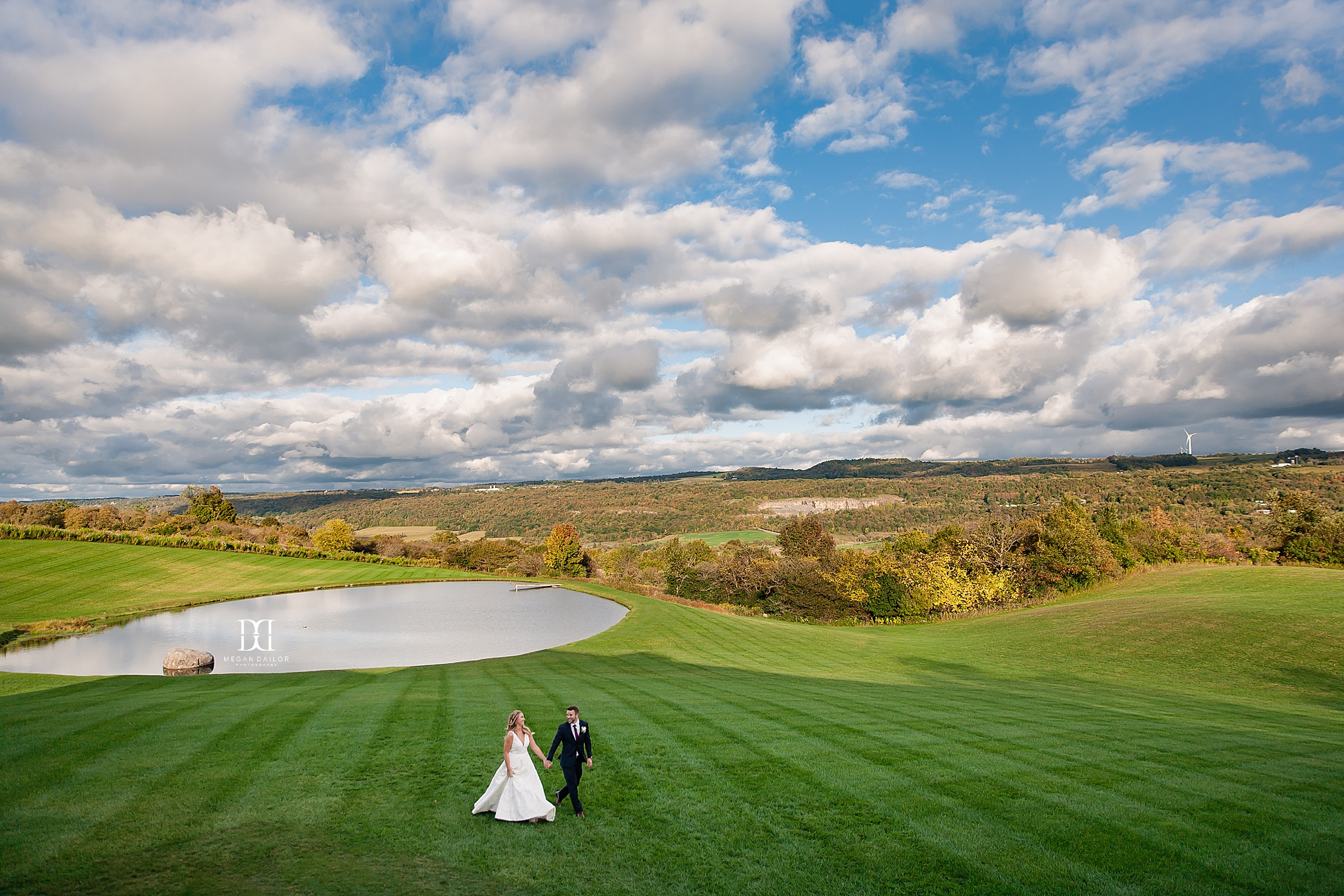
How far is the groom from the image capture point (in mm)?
9578

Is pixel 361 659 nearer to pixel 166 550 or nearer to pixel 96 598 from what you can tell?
pixel 96 598

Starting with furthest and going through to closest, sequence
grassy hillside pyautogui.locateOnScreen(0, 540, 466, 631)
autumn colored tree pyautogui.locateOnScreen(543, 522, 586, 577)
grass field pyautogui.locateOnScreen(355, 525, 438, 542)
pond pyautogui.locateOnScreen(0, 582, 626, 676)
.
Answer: grass field pyautogui.locateOnScreen(355, 525, 438, 542) → autumn colored tree pyautogui.locateOnScreen(543, 522, 586, 577) → grassy hillside pyautogui.locateOnScreen(0, 540, 466, 631) → pond pyautogui.locateOnScreen(0, 582, 626, 676)

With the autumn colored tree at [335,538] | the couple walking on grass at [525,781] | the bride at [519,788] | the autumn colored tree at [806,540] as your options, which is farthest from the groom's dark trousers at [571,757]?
the autumn colored tree at [335,538]

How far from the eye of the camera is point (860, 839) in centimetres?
876

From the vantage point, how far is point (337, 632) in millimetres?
46906

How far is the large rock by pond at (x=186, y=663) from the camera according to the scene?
28.4m

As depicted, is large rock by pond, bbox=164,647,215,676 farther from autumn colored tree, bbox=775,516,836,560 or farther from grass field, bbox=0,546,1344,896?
autumn colored tree, bbox=775,516,836,560

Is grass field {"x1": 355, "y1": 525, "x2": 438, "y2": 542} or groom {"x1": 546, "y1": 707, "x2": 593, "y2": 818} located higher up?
groom {"x1": 546, "y1": 707, "x2": 593, "y2": 818}

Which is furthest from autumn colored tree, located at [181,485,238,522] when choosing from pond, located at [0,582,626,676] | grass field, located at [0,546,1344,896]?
grass field, located at [0,546,1344,896]

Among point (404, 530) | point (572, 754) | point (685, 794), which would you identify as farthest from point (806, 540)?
point (404, 530)

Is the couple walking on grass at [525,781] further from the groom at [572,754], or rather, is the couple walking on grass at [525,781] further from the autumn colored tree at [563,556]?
the autumn colored tree at [563,556]

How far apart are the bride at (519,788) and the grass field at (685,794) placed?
9.2 inches

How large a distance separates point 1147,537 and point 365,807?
3773 inches

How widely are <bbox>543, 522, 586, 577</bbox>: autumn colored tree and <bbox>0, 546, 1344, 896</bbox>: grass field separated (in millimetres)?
79601
